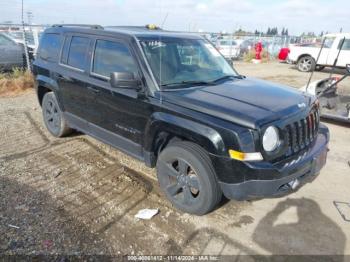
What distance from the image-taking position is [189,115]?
3256mm

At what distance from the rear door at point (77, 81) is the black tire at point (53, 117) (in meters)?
0.36

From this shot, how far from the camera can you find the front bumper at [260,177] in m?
3.00

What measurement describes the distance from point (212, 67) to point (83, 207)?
7.98 feet

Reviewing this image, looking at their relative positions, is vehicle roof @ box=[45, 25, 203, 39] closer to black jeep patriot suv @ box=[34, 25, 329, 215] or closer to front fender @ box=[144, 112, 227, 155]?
black jeep patriot suv @ box=[34, 25, 329, 215]

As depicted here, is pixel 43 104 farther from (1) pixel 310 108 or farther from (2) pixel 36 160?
(1) pixel 310 108

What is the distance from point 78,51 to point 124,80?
153 cm

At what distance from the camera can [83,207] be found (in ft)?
12.1

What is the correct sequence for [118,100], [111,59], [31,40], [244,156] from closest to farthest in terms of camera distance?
[244,156]
[118,100]
[111,59]
[31,40]

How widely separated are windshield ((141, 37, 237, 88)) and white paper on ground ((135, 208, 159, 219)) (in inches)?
55.3

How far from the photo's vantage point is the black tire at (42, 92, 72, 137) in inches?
217

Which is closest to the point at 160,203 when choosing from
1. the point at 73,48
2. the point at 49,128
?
the point at 73,48

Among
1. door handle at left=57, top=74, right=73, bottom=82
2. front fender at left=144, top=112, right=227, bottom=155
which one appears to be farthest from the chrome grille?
door handle at left=57, top=74, right=73, bottom=82

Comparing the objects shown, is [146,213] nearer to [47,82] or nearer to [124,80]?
[124,80]

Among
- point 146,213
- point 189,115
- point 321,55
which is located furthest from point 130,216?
point 321,55
